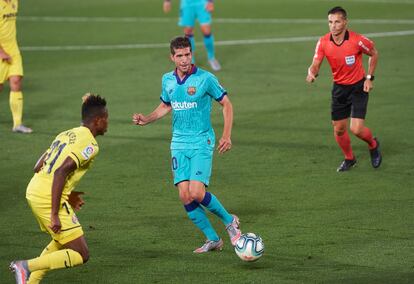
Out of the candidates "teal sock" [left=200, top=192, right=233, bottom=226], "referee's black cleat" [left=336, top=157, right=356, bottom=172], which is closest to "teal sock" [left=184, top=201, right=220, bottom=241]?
"teal sock" [left=200, top=192, right=233, bottom=226]

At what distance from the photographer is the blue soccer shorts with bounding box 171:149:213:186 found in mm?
10562

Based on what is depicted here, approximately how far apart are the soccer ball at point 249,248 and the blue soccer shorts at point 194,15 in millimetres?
12390

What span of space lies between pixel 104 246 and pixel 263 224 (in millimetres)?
2021

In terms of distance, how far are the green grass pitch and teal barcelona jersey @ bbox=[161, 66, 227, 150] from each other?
4.16 feet

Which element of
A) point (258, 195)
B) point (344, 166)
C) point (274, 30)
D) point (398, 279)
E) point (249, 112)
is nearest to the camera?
point (398, 279)

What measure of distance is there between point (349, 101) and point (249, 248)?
4.74m

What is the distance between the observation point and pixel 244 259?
33.1 ft

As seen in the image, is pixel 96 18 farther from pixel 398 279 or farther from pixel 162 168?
pixel 398 279

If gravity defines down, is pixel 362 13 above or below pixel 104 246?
above

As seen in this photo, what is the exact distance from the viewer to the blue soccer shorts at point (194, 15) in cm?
2198

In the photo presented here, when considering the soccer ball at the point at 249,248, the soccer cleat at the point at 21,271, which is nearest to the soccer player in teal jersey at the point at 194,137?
the soccer ball at the point at 249,248

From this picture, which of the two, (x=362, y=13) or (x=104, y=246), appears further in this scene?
(x=362, y=13)

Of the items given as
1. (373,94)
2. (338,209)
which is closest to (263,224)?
(338,209)

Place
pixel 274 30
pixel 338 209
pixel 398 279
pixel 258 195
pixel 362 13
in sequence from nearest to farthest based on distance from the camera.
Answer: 1. pixel 398 279
2. pixel 338 209
3. pixel 258 195
4. pixel 274 30
5. pixel 362 13
